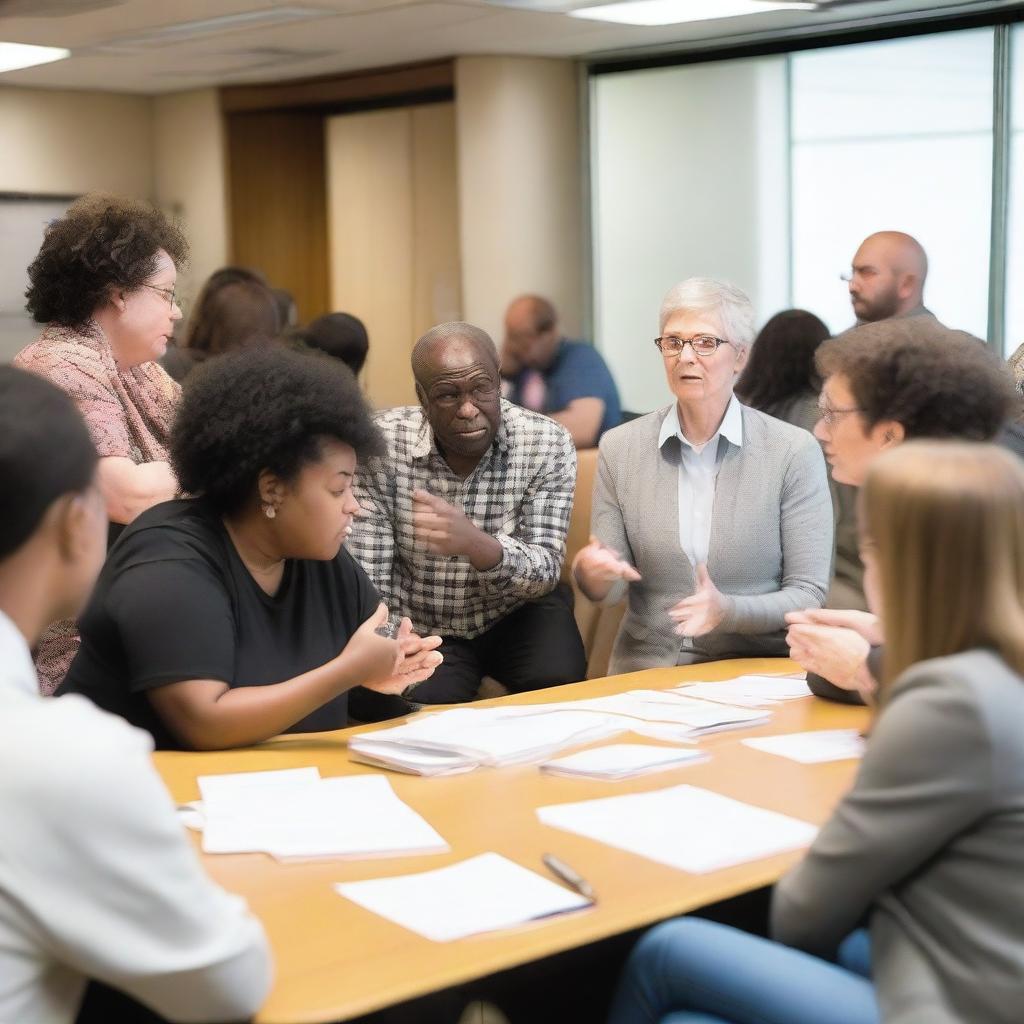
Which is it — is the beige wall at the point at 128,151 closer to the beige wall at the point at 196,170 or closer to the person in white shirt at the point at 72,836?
the beige wall at the point at 196,170

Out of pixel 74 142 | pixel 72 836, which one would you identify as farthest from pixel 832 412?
pixel 74 142

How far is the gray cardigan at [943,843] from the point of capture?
1.49 m

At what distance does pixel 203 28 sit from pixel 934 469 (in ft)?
20.2

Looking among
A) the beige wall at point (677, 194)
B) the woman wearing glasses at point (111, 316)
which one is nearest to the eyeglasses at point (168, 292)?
the woman wearing glasses at point (111, 316)

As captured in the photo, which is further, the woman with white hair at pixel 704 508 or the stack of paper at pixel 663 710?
the woman with white hair at pixel 704 508

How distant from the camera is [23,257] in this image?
921 cm

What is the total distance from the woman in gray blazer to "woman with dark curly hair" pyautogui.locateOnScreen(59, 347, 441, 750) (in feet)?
3.35

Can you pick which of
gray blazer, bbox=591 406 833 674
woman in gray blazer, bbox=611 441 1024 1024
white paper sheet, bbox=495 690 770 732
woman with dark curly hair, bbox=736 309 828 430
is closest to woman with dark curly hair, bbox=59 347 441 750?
white paper sheet, bbox=495 690 770 732

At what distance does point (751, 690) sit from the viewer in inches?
110

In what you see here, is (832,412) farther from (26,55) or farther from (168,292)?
(26,55)

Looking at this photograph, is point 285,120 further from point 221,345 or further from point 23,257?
point 221,345

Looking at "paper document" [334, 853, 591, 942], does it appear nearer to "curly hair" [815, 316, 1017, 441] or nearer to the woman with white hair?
"curly hair" [815, 316, 1017, 441]

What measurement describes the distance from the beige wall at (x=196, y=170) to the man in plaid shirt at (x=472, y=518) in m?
5.99

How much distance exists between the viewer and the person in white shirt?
1334 millimetres
